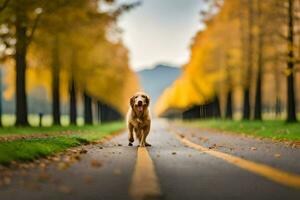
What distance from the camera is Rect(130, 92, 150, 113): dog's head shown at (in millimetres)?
15008

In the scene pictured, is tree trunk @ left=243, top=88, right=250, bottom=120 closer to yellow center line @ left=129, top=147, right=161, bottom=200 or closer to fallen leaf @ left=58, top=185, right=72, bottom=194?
yellow center line @ left=129, top=147, right=161, bottom=200

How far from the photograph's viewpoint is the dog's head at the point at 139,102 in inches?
591

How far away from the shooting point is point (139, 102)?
15.0m

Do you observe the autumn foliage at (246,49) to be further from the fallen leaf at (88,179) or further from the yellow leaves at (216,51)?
the fallen leaf at (88,179)

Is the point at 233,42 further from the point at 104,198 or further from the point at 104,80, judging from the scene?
the point at 104,198

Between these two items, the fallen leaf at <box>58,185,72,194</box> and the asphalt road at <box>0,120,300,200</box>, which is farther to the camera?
the fallen leaf at <box>58,185,72,194</box>

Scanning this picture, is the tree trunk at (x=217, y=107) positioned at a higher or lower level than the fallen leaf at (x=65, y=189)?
higher

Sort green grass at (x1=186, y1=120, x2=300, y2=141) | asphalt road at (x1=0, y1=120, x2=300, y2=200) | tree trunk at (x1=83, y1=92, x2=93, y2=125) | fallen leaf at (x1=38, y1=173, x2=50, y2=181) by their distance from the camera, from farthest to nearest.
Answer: tree trunk at (x1=83, y1=92, x2=93, y2=125) < green grass at (x1=186, y1=120, x2=300, y2=141) < fallen leaf at (x1=38, y1=173, x2=50, y2=181) < asphalt road at (x1=0, y1=120, x2=300, y2=200)

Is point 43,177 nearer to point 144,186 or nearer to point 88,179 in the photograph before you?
point 88,179

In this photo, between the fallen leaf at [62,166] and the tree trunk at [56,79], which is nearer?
the fallen leaf at [62,166]

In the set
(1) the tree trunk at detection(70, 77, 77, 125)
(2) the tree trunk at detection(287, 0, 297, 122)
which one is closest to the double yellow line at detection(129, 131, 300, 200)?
(2) the tree trunk at detection(287, 0, 297, 122)

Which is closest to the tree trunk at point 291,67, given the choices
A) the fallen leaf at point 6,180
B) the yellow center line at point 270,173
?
the yellow center line at point 270,173

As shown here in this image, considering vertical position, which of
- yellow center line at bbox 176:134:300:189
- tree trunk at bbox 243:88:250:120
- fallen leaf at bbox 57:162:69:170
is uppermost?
tree trunk at bbox 243:88:250:120

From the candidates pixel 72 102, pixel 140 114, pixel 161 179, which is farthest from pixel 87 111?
pixel 161 179
